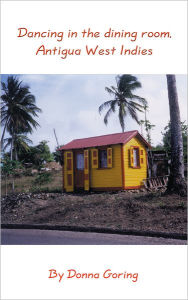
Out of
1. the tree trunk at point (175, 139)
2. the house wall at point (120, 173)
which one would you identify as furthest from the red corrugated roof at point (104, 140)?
the tree trunk at point (175, 139)

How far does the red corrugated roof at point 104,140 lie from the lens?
15.9 m

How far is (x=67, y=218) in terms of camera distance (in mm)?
10133

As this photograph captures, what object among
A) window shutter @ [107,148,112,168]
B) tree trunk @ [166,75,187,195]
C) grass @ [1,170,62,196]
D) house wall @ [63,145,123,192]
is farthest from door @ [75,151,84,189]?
tree trunk @ [166,75,187,195]

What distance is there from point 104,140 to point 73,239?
401 inches

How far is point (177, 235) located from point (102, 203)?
16.8 feet

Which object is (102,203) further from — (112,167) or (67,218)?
(112,167)

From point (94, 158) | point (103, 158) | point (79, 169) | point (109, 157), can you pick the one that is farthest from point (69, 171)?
point (109, 157)

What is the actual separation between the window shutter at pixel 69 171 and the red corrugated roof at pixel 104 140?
48 cm

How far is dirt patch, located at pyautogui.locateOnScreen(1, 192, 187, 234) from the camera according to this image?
839 centimetres

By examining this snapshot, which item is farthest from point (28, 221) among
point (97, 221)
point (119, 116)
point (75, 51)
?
point (119, 116)

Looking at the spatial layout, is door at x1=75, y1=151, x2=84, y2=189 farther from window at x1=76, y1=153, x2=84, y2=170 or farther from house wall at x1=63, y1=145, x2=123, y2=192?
house wall at x1=63, y1=145, x2=123, y2=192

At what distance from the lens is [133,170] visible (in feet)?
53.0

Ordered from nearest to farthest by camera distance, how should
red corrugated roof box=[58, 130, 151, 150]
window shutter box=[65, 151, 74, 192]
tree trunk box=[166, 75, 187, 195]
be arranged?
tree trunk box=[166, 75, 187, 195]
red corrugated roof box=[58, 130, 151, 150]
window shutter box=[65, 151, 74, 192]

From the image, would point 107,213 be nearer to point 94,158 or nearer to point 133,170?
point 133,170
